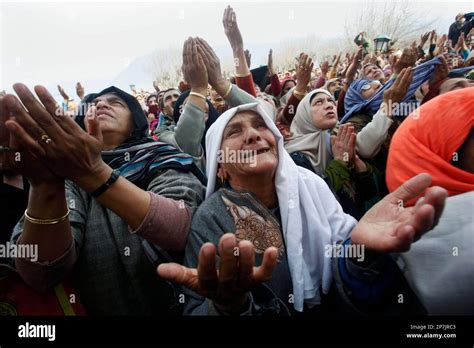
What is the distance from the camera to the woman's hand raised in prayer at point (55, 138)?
70 centimetres

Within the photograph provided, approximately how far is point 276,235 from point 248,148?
27 cm

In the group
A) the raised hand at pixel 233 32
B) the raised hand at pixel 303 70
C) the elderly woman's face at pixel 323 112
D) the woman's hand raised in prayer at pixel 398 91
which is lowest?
the elderly woman's face at pixel 323 112

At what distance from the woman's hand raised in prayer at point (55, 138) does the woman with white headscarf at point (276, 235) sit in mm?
296

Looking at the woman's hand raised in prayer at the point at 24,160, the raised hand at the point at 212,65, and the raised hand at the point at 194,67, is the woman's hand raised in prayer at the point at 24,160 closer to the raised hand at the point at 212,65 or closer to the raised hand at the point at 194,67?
the raised hand at the point at 194,67

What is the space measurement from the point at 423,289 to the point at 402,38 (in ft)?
52.5

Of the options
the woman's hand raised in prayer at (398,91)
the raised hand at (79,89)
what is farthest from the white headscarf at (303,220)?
the raised hand at (79,89)

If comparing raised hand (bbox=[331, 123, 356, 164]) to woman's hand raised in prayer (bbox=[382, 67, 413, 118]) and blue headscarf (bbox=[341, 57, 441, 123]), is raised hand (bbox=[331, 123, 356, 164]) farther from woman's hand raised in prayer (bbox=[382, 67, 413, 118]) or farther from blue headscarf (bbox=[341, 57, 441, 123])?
blue headscarf (bbox=[341, 57, 441, 123])

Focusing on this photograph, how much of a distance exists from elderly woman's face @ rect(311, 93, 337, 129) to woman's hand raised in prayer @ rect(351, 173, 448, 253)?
1.09 m

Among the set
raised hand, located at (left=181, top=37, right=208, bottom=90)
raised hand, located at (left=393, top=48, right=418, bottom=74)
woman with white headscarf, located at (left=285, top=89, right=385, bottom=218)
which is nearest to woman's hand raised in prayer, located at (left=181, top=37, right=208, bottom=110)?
raised hand, located at (left=181, top=37, right=208, bottom=90)

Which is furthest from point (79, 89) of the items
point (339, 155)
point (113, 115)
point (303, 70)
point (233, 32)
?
point (339, 155)

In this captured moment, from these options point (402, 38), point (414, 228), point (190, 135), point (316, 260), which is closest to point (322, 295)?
point (316, 260)

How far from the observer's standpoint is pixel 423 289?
2.70 ft

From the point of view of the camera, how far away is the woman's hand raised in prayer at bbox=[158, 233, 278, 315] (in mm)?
667

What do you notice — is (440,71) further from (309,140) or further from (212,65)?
(212,65)
